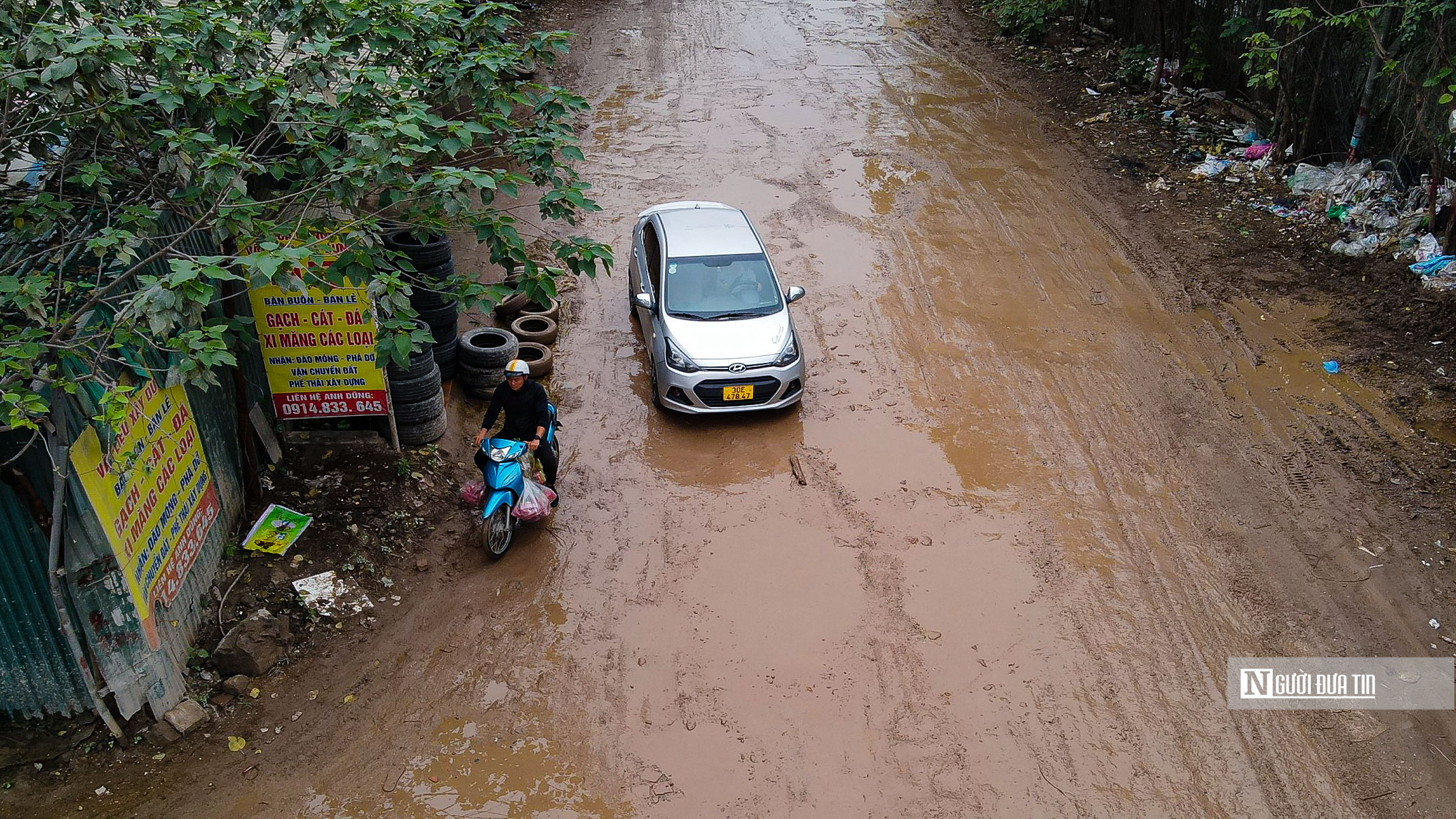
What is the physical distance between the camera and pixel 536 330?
1120 centimetres

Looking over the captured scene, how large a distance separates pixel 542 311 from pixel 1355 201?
1154 cm

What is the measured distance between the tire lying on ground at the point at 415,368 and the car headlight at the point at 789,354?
345 centimetres

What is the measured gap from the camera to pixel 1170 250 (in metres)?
13.5

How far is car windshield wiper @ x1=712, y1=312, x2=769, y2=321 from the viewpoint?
10312mm

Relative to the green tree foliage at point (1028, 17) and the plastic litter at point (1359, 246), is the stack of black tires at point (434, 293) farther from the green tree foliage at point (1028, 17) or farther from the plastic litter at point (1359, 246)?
the green tree foliage at point (1028, 17)

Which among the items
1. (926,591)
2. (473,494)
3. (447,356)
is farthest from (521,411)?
(926,591)

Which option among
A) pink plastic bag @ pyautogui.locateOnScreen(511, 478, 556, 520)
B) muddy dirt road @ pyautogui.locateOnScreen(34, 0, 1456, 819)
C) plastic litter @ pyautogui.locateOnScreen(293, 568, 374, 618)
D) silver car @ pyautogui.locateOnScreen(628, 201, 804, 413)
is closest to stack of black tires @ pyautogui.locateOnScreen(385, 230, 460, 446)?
muddy dirt road @ pyautogui.locateOnScreen(34, 0, 1456, 819)

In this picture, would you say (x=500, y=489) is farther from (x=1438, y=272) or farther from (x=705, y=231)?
(x=1438, y=272)

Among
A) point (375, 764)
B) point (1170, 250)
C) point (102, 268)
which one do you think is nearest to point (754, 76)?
point (1170, 250)

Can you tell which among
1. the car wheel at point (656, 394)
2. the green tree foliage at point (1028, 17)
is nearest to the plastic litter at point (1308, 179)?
the green tree foliage at point (1028, 17)

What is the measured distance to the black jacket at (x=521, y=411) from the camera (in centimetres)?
817

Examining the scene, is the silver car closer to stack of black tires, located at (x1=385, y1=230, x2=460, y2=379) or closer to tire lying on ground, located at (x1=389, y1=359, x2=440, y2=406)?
stack of black tires, located at (x1=385, y1=230, x2=460, y2=379)

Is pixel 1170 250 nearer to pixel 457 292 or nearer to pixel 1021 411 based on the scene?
pixel 1021 411

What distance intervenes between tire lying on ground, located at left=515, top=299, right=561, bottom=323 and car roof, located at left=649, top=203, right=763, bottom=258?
64.1 inches
